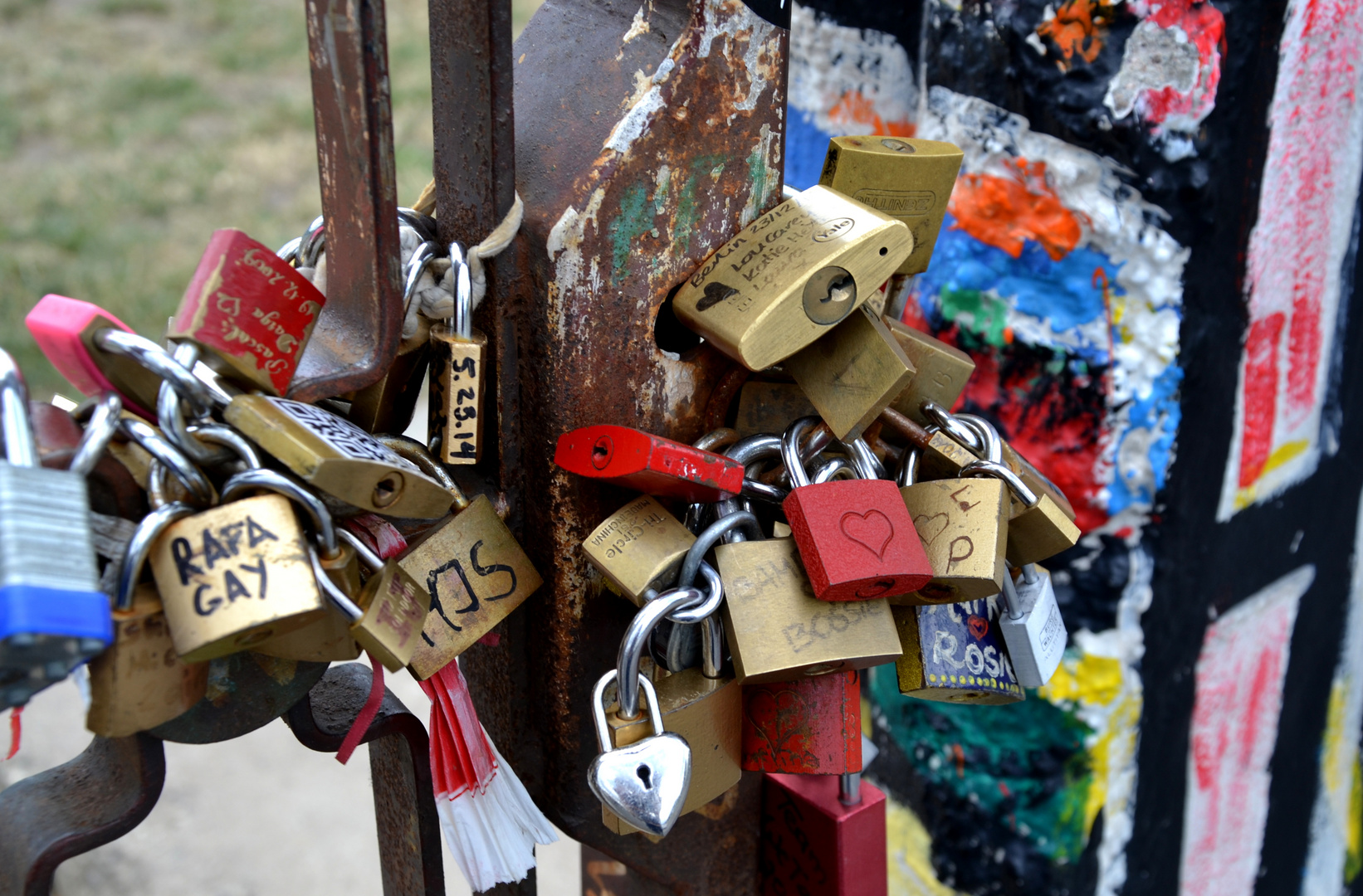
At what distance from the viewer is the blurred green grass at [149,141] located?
166 inches

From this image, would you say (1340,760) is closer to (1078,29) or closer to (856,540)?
(1078,29)

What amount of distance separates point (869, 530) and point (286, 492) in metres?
0.28

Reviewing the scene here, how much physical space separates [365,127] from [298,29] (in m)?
7.17

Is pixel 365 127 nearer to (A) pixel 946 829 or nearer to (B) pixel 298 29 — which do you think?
(A) pixel 946 829

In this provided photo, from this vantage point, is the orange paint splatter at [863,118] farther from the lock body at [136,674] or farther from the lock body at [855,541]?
the lock body at [136,674]

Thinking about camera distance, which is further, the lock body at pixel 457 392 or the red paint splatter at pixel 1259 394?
the red paint splatter at pixel 1259 394

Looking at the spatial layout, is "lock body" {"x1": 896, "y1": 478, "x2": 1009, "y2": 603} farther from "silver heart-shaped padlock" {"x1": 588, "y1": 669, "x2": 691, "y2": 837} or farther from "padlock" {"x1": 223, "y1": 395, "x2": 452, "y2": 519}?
"padlock" {"x1": 223, "y1": 395, "x2": 452, "y2": 519}

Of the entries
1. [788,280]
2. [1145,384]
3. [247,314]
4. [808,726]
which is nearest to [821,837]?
[808,726]

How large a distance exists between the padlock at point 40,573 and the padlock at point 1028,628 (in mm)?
480

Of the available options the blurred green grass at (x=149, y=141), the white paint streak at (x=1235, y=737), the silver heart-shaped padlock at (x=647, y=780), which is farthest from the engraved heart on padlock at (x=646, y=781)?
the blurred green grass at (x=149, y=141)

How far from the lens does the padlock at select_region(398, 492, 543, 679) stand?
1.74 feet

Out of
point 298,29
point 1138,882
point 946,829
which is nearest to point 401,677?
point 946,829

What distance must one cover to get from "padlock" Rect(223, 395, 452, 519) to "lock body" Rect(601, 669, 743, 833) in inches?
6.1

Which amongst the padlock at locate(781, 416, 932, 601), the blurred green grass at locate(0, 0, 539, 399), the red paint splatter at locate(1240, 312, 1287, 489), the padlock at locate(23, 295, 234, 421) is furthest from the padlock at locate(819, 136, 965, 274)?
the blurred green grass at locate(0, 0, 539, 399)
